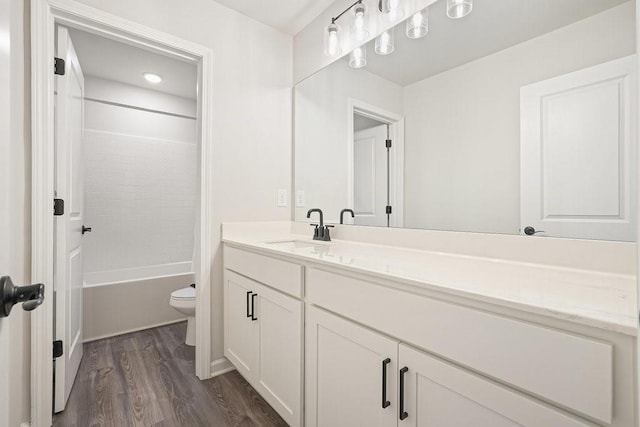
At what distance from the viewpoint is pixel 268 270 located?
148 cm

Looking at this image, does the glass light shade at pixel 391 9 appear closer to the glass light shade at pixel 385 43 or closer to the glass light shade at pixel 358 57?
the glass light shade at pixel 385 43

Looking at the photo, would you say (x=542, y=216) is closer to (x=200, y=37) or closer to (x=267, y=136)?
(x=267, y=136)

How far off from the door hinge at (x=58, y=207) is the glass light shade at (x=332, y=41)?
171 cm

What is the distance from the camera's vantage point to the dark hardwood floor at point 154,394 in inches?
59.9

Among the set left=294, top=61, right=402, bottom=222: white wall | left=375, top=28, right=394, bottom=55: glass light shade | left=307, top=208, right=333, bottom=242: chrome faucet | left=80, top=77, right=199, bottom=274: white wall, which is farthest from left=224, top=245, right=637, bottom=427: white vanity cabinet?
left=80, top=77, right=199, bottom=274: white wall

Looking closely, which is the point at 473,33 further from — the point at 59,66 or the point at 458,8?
the point at 59,66

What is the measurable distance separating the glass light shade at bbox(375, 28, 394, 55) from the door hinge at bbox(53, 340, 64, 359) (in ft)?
7.48

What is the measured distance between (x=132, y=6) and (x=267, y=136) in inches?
40.1

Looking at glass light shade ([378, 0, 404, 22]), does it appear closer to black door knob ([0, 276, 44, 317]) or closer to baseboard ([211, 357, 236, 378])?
black door knob ([0, 276, 44, 317])

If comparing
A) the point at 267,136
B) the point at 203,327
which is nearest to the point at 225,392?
the point at 203,327

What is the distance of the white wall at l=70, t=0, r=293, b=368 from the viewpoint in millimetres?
1911

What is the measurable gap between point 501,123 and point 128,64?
9.75ft

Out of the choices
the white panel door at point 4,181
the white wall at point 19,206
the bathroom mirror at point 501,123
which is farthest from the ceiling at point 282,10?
the white panel door at point 4,181

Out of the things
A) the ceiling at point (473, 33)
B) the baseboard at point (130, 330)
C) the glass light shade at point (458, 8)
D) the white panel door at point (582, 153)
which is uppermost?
the glass light shade at point (458, 8)
